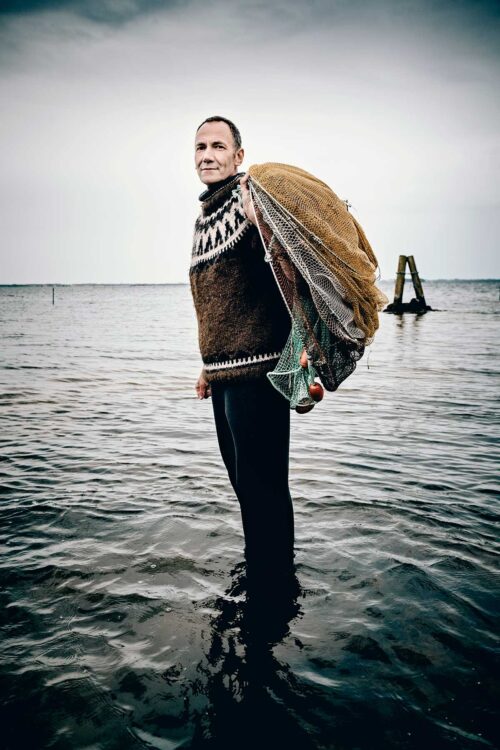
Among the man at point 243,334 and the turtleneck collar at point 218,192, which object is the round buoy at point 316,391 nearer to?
the man at point 243,334

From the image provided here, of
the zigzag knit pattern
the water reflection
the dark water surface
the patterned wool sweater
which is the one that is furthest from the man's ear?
the dark water surface

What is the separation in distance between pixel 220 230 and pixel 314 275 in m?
0.58

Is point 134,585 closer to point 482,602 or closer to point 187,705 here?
point 187,705

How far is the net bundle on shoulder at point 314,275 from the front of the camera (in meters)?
2.07

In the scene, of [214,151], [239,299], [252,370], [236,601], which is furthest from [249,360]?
[236,601]

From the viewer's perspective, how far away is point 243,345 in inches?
92.1

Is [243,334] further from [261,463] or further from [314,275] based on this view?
[261,463]

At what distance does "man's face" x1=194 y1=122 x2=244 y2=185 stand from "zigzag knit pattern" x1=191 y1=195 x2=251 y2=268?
161 mm

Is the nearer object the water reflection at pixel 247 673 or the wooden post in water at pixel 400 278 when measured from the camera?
the water reflection at pixel 247 673

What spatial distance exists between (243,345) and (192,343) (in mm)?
15988

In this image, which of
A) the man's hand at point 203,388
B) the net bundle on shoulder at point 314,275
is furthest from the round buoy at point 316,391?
the man's hand at point 203,388

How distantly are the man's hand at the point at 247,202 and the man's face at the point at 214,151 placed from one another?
22 cm

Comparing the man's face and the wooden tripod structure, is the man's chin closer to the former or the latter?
the man's face

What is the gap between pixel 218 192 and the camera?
2.42 m
